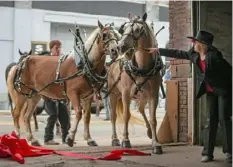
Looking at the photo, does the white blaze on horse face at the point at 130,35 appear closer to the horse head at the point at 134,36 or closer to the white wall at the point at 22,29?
the horse head at the point at 134,36

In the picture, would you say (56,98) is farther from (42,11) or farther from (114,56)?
(42,11)

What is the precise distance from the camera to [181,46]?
372 inches

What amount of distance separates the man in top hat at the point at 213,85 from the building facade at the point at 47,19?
1470 centimetres

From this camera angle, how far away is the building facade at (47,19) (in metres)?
22.2

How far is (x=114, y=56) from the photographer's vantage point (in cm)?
873

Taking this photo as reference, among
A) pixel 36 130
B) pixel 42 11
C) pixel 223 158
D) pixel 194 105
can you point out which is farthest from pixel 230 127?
pixel 42 11

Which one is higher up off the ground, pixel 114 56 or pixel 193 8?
pixel 193 8

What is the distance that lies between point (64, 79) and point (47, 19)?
47.9ft

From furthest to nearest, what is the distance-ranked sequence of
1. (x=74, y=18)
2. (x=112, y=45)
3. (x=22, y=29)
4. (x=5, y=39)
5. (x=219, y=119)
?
1. (x=74, y=18)
2. (x=22, y=29)
3. (x=5, y=39)
4. (x=112, y=45)
5. (x=219, y=119)

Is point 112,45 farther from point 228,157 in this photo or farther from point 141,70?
point 228,157

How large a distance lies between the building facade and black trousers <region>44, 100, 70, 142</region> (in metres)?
11.6

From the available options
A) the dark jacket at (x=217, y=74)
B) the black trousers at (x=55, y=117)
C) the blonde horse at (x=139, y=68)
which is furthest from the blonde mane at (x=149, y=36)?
the black trousers at (x=55, y=117)

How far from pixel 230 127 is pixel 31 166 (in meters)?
2.84

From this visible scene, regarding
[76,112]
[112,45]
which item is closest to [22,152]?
[76,112]
